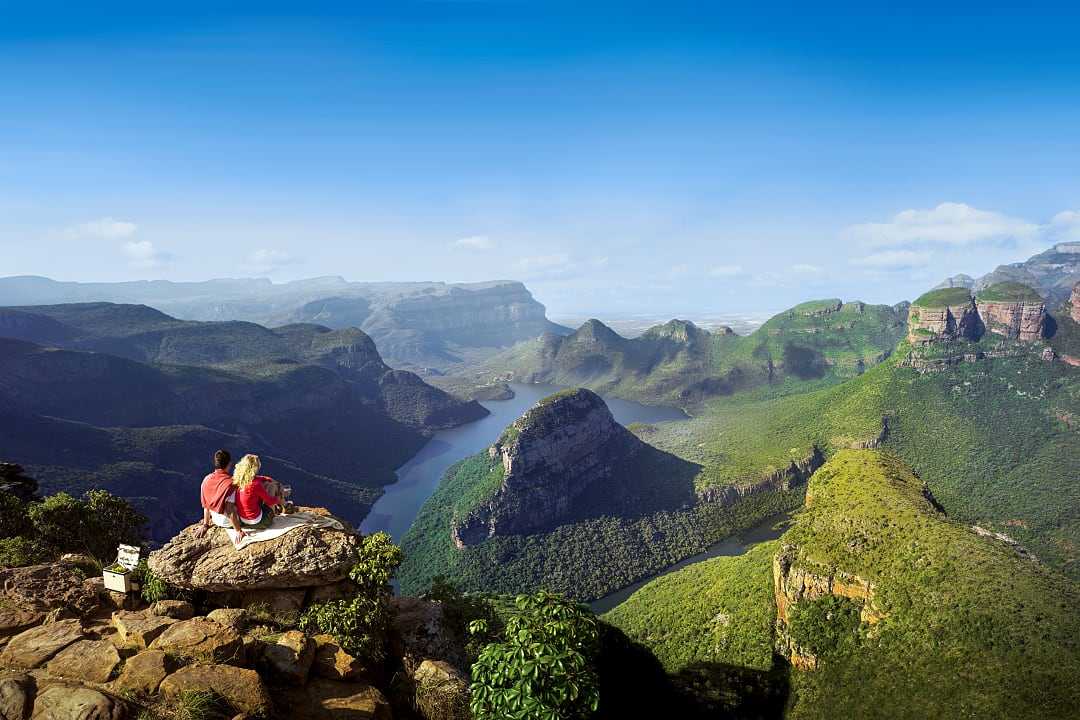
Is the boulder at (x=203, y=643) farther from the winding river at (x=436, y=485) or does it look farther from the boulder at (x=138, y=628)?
the winding river at (x=436, y=485)

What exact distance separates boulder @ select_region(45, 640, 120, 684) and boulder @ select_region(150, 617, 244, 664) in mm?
813

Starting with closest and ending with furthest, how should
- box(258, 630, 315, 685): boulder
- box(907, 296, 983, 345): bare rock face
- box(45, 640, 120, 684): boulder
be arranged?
1. box(45, 640, 120, 684): boulder
2. box(258, 630, 315, 685): boulder
3. box(907, 296, 983, 345): bare rock face

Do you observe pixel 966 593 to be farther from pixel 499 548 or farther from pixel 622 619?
pixel 499 548

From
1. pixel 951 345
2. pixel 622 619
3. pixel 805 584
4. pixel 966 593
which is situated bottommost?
pixel 622 619

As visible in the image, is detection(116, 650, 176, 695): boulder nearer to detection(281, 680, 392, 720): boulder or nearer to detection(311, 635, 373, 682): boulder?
detection(281, 680, 392, 720): boulder

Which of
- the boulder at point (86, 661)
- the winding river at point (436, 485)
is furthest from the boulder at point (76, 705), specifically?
the winding river at point (436, 485)

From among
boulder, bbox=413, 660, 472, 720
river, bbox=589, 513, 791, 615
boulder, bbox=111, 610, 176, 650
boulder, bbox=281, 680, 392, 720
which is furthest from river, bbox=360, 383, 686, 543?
boulder, bbox=281, 680, 392, 720

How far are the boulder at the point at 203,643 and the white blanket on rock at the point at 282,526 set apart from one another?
3060 mm

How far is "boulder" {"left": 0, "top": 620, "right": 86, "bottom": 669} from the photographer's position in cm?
1113

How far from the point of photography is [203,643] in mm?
11625

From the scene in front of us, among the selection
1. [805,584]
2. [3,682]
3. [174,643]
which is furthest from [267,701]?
[805,584]

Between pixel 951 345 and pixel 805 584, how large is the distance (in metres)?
126

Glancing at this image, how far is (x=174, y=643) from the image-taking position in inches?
466

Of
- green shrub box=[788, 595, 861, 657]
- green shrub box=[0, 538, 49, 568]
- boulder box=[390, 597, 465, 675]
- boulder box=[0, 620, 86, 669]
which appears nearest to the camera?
boulder box=[0, 620, 86, 669]
